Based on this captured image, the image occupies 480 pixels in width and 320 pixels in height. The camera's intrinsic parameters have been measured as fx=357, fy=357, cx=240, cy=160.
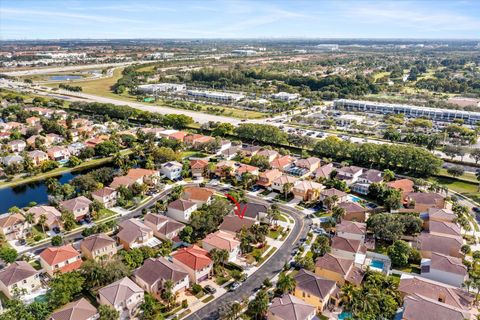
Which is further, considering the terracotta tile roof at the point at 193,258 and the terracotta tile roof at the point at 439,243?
the terracotta tile roof at the point at 439,243

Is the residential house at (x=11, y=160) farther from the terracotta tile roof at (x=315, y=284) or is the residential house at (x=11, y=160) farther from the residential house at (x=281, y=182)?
the terracotta tile roof at (x=315, y=284)

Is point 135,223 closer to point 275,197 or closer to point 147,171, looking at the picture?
point 147,171

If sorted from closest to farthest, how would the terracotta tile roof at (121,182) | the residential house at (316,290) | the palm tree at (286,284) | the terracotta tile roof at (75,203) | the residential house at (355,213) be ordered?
the residential house at (316,290)
the palm tree at (286,284)
the residential house at (355,213)
the terracotta tile roof at (75,203)
the terracotta tile roof at (121,182)

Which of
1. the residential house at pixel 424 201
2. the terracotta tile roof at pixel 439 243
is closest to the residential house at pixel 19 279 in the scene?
the terracotta tile roof at pixel 439 243

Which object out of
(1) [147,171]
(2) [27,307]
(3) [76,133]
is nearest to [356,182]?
(1) [147,171]

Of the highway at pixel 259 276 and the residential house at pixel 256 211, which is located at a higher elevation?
the residential house at pixel 256 211

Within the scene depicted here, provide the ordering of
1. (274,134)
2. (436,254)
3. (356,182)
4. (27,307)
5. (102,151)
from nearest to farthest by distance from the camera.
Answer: (27,307) < (436,254) < (356,182) < (102,151) < (274,134)
